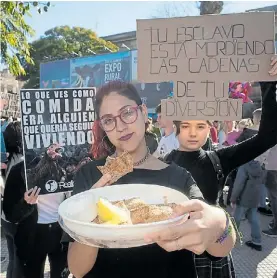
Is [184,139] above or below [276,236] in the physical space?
above

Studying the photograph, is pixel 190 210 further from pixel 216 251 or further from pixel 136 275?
pixel 136 275

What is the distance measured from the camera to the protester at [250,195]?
4.49 m

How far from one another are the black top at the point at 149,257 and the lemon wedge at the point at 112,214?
0.85ft

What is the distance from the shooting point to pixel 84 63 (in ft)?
64.6

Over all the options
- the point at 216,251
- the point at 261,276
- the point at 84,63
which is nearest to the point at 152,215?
the point at 216,251

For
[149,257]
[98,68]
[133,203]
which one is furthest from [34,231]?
[98,68]

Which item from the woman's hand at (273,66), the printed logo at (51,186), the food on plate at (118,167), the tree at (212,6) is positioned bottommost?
the printed logo at (51,186)

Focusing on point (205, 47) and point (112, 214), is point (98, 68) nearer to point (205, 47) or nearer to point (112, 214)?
point (205, 47)

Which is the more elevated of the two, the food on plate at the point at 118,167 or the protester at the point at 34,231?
the food on plate at the point at 118,167

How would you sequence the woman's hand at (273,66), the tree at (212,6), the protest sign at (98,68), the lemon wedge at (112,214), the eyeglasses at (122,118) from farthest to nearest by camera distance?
the protest sign at (98,68)
the tree at (212,6)
the woman's hand at (273,66)
the eyeglasses at (122,118)
the lemon wedge at (112,214)

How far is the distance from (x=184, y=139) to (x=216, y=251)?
978 millimetres

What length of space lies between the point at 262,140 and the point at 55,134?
1206mm

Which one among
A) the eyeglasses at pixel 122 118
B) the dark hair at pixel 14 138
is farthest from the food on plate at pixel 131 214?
the dark hair at pixel 14 138

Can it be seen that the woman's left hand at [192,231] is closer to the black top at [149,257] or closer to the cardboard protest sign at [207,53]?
the black top at [149,257]
